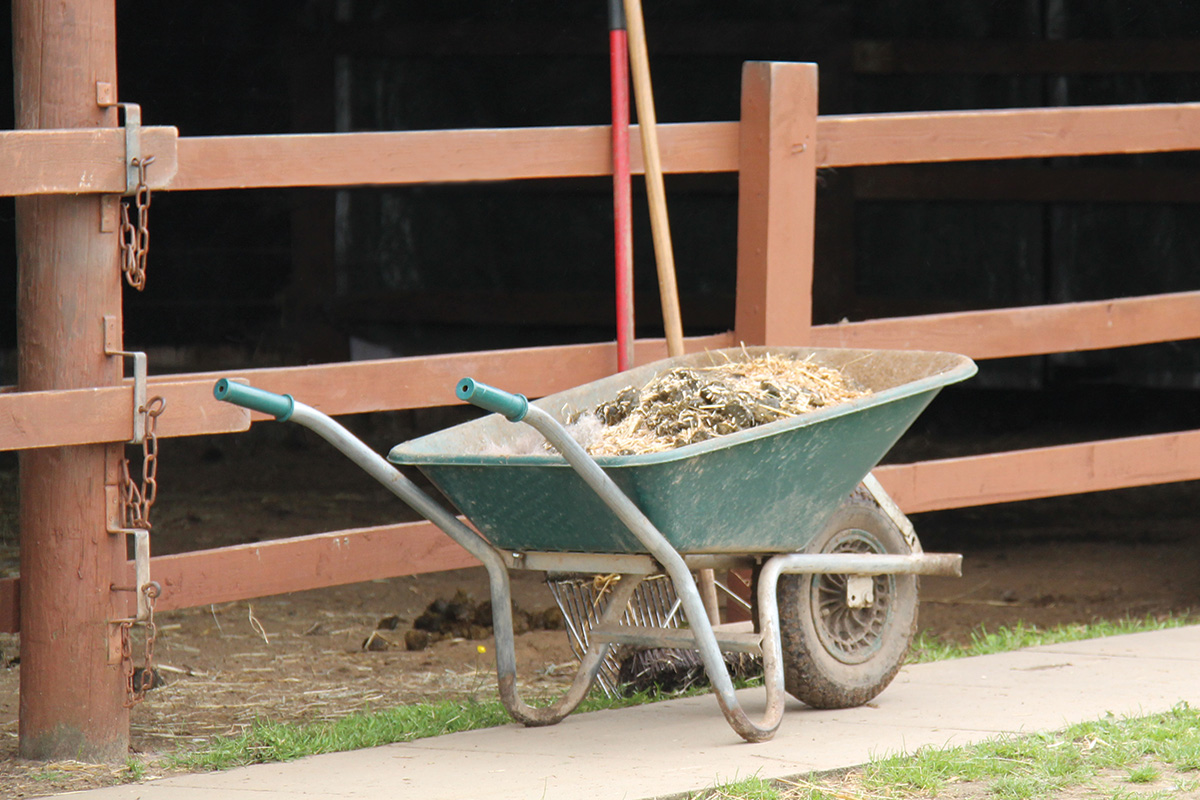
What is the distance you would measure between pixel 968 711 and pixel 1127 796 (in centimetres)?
71

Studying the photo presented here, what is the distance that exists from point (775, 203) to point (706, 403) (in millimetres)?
923

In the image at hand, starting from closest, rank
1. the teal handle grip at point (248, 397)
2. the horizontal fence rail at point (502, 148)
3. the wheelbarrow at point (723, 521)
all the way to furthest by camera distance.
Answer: the teal handle grip at point (248, 397)
the wheelbarrow at point (723, 521)
the horizontal fence rail at point (502, 148)

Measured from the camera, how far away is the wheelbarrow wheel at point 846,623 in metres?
3.44

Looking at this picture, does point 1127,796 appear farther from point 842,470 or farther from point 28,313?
point 28,313

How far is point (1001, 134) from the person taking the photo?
14.7 ft

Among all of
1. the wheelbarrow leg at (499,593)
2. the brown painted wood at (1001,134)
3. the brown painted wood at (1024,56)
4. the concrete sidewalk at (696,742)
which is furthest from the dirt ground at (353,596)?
the brown painted wood at (1024,56)

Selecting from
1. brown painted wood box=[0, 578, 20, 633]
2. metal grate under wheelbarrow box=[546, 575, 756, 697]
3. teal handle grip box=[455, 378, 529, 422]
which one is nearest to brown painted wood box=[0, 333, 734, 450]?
brown painted wood box=[0, 578, 20, 633]

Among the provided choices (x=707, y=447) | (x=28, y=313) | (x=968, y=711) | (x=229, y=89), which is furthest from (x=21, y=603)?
(x=229, y=89)

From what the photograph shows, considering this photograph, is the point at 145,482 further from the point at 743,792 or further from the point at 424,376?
the point at 743,792

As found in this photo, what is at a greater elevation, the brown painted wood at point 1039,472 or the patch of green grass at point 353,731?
the brown painted wood at point 1039,472

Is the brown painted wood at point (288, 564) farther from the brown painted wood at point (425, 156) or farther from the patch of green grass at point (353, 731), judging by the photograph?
the brown painted wood at point (425, 156)

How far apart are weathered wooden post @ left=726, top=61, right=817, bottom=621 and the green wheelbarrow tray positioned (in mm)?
711

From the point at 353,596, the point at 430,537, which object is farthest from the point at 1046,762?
the point at 353,596

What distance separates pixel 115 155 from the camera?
3170mm
